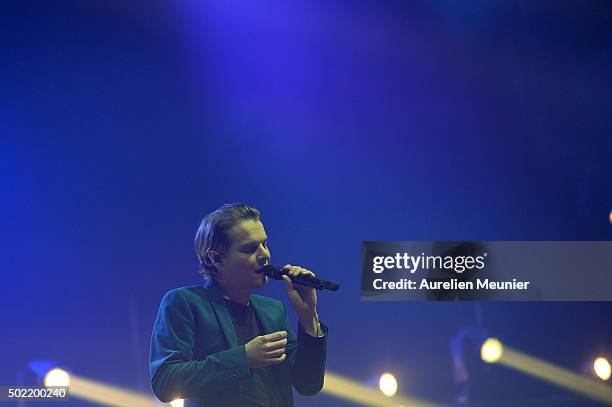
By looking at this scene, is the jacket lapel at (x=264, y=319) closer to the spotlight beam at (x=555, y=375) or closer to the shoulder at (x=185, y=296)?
the shoulder at (x=185, y=296)

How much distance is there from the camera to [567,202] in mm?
3529

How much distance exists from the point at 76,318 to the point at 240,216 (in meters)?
0.94

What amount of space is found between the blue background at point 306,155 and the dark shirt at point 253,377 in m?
0.41

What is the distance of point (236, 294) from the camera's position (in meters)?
2.86

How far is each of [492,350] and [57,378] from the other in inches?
75.3

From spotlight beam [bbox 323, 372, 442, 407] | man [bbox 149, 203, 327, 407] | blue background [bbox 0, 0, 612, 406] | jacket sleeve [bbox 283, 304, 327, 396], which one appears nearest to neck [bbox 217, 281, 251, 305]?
man [bbox 149, 203, 327, 407]

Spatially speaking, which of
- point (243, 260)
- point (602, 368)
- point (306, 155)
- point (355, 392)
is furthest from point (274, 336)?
point (602, 368)

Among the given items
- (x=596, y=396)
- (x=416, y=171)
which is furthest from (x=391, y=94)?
(x=596, y=396)

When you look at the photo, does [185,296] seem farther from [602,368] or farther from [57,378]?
[602,368]

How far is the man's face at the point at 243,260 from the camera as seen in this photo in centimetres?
288

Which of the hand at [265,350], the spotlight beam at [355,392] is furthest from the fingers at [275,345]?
the spotlight beam at [355,392]

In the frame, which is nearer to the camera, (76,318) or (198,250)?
(198,250)

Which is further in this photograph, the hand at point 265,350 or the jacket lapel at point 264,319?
the jacket lapel at point 264,319

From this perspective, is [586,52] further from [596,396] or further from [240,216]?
[240,216]
